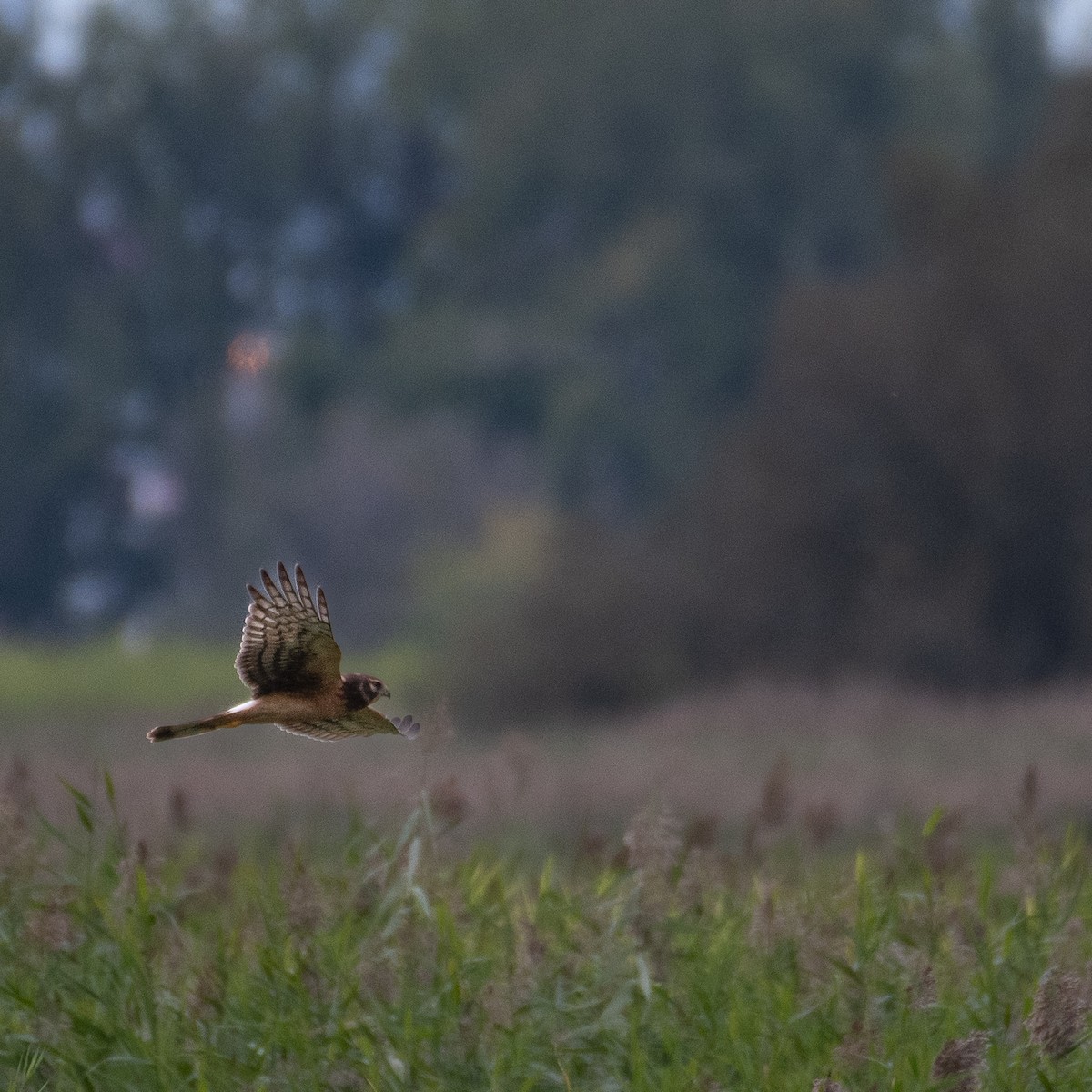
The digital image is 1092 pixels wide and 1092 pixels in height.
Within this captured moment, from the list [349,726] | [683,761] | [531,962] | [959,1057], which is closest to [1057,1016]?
[959,1057]

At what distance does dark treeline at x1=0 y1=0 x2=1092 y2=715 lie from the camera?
122 ft

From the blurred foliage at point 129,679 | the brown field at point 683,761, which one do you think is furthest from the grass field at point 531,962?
the blurred foliage at point 129,679

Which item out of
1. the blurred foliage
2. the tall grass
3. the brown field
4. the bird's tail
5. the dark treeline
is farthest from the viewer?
the dark treeline

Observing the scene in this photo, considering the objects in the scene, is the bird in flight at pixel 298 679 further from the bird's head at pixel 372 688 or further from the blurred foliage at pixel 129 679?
the blurred foliage at pixel 129 679

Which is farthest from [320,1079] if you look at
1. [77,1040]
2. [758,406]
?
[758,406]

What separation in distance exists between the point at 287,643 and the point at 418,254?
139 feet

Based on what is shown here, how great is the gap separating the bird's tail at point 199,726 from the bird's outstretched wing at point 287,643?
0.10m

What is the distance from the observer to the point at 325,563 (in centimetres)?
3744

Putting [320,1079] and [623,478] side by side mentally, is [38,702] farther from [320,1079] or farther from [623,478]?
[320,1079]

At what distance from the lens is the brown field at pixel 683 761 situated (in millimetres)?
13203

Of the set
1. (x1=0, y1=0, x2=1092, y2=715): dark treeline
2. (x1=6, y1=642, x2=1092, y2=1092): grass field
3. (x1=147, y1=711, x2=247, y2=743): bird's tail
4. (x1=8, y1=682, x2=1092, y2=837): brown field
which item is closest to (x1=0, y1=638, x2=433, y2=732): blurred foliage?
(x1=0, y1=0, x2=1092, y2=715): dark treeline

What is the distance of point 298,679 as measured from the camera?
1.99 m

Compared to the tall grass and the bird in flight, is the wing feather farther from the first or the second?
the tall grass

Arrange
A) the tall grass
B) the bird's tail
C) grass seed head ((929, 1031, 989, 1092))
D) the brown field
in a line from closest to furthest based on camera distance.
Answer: the bird's tail, grass seed head ((929, 1031, 989, 1092)), the tall grass, the brown field
